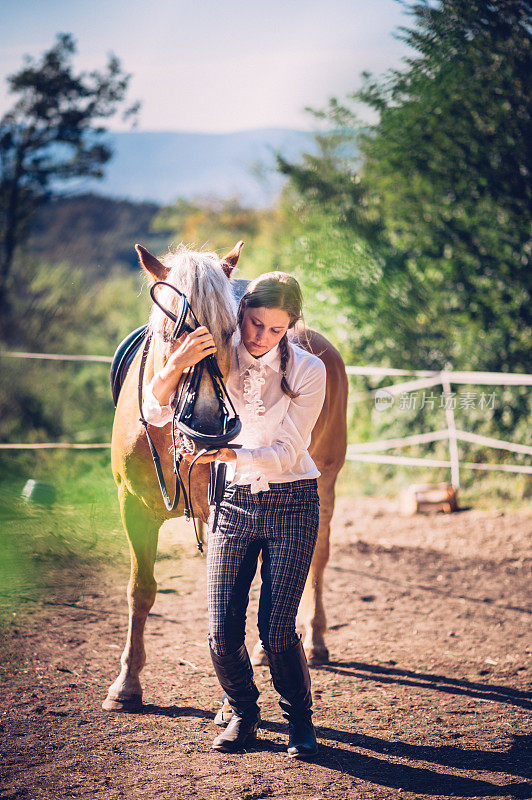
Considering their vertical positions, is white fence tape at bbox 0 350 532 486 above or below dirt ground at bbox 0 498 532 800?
above

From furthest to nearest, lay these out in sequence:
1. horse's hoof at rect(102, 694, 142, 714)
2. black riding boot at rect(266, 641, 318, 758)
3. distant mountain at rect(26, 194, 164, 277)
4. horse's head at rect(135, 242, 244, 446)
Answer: distant mountain at rect(26, 194, 164, 277)
horse's hoof at rect(102, 694, 142, 714)
black riding boot at rect(266, 641, 318, 758)
horse's head at rect(135, 242, 244, 446)

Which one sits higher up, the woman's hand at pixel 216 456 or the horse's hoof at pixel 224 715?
the woman's hand at pixel 216 456

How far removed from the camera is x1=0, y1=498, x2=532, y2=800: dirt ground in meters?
2.35

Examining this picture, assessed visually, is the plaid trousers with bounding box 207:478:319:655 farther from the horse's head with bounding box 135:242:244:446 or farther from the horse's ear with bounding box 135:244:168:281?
the horse's ear with bounding box 135:244:168:281

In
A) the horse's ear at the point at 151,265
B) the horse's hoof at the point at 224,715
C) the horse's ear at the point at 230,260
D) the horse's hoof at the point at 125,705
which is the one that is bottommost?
the horse's hoof at the point at 125,705

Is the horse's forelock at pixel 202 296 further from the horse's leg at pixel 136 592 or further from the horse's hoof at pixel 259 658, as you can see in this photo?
the horse's hoof at pixel 259 658

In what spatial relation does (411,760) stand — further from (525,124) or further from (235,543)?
(525,124)

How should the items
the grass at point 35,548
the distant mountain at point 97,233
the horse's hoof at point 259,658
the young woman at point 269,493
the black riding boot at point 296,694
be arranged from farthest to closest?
the distant mountain at point 97,233 → the horse's hoof at point 259,658 → the black riding boot at point 296,694 → the young woman at point 269,493 → the grass at point 35,548

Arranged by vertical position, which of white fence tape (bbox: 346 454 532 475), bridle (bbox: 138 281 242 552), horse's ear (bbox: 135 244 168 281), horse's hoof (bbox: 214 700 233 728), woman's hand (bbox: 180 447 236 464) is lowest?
horse's hoof (bbox: 214 700 233 728)

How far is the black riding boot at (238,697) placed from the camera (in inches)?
93.5

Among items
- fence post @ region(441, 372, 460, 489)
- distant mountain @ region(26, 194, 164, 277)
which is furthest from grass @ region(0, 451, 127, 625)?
distant mountain @ region(26, 194, 164, 277)

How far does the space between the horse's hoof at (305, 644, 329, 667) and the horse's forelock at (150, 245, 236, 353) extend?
195 centimetres

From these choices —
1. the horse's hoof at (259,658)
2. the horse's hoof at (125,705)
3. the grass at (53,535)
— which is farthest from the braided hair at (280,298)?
the horse's hoof at (259,658)

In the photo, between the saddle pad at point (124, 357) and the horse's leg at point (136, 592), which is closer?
the horse's leg at point (136, 592)
